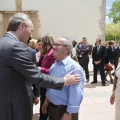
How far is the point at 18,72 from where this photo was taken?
2.55m

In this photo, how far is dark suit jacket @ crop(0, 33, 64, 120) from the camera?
246 cm

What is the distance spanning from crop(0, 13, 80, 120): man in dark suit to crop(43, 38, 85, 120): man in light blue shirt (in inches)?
12.3

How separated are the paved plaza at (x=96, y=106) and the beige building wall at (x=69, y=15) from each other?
12.3 meters

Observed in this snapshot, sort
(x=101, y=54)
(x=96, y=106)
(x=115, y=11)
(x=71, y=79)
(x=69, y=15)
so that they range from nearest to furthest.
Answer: (x=71, y=79)
(x=96, y=106)
(x=101, y=54)
(x=69, y=15)
(x=115, y=11)

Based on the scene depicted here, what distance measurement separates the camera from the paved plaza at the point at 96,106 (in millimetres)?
5504

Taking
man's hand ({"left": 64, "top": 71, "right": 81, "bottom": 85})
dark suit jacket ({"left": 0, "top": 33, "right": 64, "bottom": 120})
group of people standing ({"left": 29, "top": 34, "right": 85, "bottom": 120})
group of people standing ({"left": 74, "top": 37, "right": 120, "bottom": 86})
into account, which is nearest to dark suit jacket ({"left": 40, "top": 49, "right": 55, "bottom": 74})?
group of people standing ({"left": 29, "top": 34, "right": 85, "bottom": 120})

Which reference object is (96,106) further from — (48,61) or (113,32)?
(113,32)

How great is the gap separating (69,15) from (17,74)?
18280 millimetres

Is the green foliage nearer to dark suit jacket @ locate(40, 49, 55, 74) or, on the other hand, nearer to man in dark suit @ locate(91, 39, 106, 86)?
man in dark suit @ locate(91, 39, 106, 86)

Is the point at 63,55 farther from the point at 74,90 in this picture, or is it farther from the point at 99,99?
the point at 99,99

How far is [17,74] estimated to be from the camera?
8.43 ft

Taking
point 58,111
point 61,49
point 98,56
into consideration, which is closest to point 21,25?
point 61,49

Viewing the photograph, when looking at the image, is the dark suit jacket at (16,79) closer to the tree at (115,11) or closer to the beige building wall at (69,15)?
the beige building wall at (69,15)

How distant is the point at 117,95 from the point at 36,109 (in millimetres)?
2686
